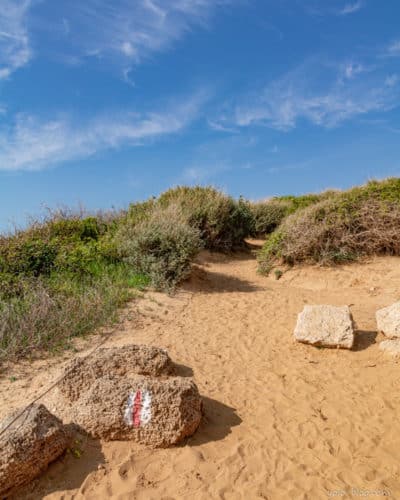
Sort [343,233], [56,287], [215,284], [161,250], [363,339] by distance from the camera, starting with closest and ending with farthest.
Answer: [363,339] → [56,287] → [161,250] → [215,284] → [343,233]

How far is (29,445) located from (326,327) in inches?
156

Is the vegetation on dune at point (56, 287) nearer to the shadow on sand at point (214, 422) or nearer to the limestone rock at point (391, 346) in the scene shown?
the shadow on sand at point (214, 422)

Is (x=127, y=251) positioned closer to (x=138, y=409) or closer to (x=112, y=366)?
(x=112, y=366)

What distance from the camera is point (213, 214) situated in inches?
513

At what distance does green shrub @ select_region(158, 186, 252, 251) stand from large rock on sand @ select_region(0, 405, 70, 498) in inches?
340

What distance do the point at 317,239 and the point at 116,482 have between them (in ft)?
26.6

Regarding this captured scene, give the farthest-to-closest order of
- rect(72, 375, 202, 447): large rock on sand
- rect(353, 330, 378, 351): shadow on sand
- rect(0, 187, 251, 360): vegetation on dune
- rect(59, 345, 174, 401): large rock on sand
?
1. rect(0, 187, 251, 360): vegetation on dune
2. rect(353, 330, 378, 351): shadow on sand
3. rect(59, 345, 174, 401): large rock on sand
4. rect(72, 375, 202, 447): large rock on sand

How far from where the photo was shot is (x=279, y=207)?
16234 millimetres

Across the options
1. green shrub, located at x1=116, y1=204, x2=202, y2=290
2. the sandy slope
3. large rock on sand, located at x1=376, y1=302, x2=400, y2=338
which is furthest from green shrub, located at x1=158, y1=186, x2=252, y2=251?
large rock on sand, located at x1=376, y1=302, x2=400, y2=338

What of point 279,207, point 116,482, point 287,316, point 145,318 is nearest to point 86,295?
point 145,318

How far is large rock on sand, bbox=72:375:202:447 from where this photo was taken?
12.9 feet

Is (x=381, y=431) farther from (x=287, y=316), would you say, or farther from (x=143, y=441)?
(x=287, y=316)

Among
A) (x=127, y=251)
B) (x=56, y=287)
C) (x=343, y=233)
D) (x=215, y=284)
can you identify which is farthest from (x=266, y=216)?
(x=56, y=287)

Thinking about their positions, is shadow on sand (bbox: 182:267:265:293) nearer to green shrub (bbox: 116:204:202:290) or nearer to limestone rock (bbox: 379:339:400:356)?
green shrub (bbox: 116:204:202:290)
